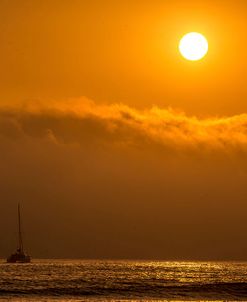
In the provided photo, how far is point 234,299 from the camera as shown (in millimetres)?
100188

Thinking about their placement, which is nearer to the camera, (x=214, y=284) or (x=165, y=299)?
(x=165, y=299)

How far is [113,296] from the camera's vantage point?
98.0 m

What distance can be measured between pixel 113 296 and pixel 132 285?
19.9m

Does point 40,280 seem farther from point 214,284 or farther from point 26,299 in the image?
point 26,299

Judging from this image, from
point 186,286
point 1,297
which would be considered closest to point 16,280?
point 186,286

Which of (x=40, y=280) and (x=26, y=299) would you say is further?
(x=40, y=280)

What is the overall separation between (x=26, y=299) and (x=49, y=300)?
102 inches

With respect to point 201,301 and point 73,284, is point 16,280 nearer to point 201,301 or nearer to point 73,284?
point 73,284

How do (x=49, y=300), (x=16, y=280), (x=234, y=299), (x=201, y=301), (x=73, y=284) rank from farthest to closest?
(x=16, y=280) → (x=73, y=284) → (x=234, y=299) → (x=201, y=301) → (x=49, y=300)

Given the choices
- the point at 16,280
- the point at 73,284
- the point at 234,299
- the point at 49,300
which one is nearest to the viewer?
the point at 49,300

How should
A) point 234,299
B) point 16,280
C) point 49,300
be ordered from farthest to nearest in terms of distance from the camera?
point 16,280
point 234,299
point 49,300

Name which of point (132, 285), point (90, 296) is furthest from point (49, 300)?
point (132, 285)

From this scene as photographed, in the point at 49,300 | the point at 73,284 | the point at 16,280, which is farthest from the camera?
the point at 16,280

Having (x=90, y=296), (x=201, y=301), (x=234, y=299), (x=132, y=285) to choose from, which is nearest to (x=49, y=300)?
(x=90, y=296)
